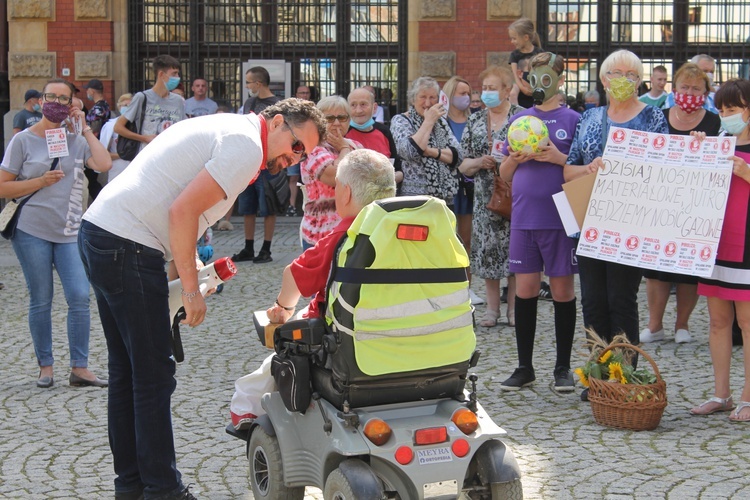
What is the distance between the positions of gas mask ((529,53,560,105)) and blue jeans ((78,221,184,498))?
3079mm

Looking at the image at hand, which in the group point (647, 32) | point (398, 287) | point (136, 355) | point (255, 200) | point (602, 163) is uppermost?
point (647, 32)

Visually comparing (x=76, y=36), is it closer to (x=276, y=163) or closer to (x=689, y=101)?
(x=689, y=101)

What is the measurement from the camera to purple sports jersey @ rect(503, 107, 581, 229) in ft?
A: 21.3

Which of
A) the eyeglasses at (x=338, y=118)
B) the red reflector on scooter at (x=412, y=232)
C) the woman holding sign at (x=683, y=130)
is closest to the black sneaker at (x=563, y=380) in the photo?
the woman holding sign at (x=683, y=130)

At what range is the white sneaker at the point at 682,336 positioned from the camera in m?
8.04

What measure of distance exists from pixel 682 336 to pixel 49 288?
4.47 m

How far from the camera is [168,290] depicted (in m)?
4.41

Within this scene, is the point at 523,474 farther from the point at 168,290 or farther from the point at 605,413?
the point at 168,290

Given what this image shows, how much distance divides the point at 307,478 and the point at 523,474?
1.22 meters

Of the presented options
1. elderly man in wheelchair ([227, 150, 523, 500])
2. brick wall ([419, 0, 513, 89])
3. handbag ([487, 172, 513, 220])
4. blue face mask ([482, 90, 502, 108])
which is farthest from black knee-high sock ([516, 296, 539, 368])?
brick wall ([419, 0, 513, 89])

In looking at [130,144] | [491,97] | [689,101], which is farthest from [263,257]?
[689,101]

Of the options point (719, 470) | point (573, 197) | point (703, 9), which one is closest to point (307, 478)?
point (719, 470)

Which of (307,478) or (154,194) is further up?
(154,194)

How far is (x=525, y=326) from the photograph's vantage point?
6.70 m
